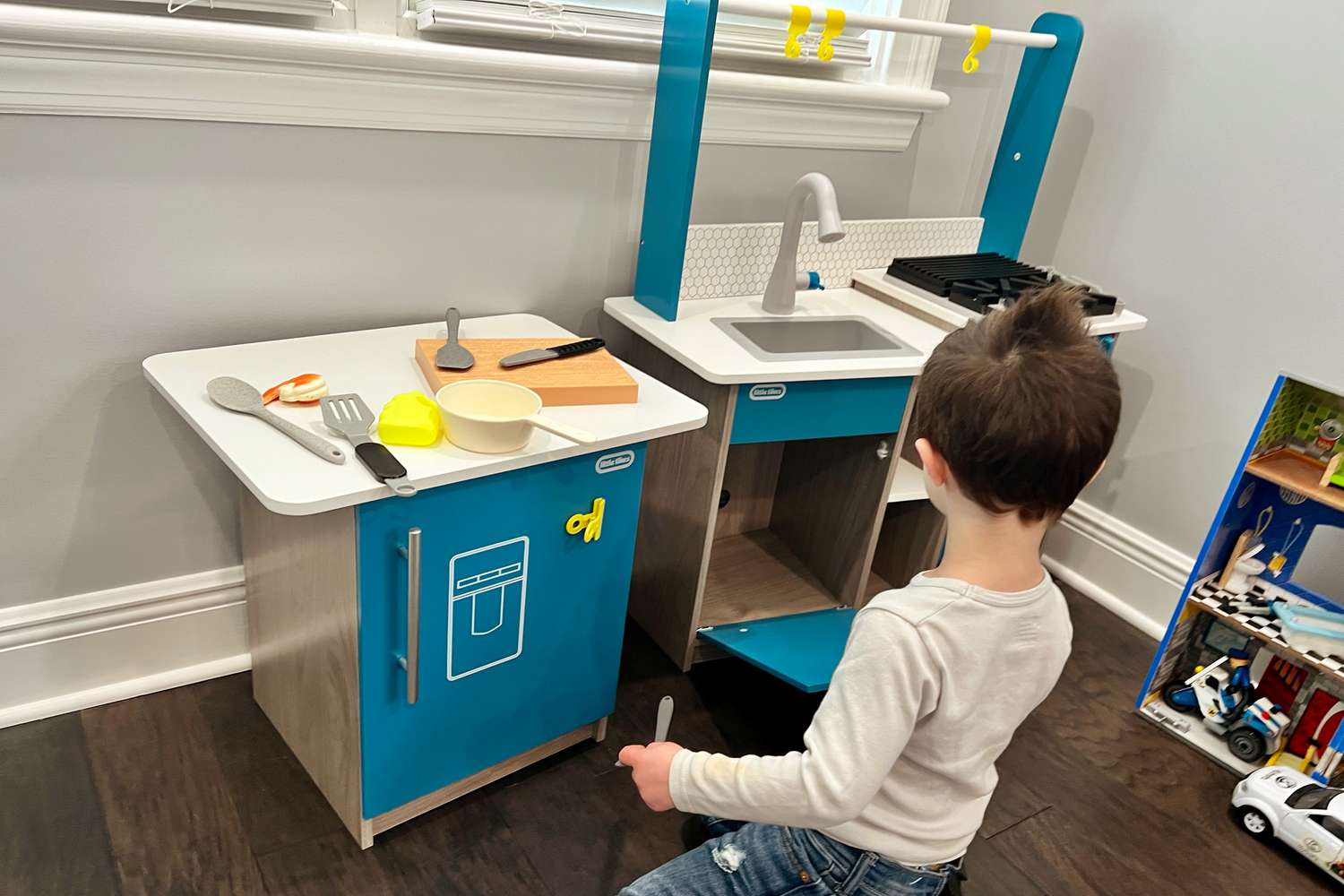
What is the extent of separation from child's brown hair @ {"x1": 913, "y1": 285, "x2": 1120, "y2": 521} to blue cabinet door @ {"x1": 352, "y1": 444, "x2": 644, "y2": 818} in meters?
0.62

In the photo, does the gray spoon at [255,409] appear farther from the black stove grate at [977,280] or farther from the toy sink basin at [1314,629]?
the toy sink basin at [1314,629]

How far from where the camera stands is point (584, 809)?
5.11 ft

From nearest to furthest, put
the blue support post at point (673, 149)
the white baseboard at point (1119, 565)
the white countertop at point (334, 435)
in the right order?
1. the white countertop at point (334, 435)
2. the blue support post at point (673, 149)
3. the white baseboard at point (1119, 565)

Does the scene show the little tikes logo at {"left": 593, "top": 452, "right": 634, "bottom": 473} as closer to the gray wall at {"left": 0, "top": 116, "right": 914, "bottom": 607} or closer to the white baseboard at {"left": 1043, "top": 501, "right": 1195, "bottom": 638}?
the gray wall at {"left": 0, "top": 116, "right": 914, "bottom": 607}

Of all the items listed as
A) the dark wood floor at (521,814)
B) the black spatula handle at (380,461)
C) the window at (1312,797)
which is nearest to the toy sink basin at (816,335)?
the dark wood floor at (521,814)

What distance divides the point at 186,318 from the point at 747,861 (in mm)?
1116

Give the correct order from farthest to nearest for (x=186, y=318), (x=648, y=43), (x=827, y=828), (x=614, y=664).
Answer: (x=648, y=43)
(x=614, y=664)
(x=186, y=318)
(x=827, y=828)

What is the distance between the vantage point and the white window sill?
1.28 metres

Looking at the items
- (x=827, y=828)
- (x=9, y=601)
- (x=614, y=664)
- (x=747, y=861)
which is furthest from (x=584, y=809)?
(x=9, y=601)

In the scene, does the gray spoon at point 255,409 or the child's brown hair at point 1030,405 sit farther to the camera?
the gray spoon at point 255,409

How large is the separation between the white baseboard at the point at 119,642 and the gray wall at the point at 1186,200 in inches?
66.6

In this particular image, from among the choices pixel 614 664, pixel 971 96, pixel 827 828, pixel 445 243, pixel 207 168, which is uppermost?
pixel 971 96

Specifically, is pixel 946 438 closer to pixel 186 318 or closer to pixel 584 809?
pixel 584 809

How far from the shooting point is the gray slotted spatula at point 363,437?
1.16 m
